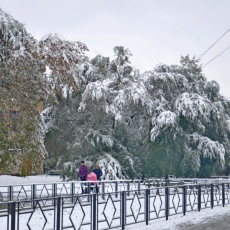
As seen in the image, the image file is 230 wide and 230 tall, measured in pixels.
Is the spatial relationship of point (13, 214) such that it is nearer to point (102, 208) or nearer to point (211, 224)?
point (102, 208)

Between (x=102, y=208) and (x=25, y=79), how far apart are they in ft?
26.7

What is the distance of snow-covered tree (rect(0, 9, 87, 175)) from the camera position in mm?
16672

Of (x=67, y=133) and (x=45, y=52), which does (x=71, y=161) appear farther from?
(x=45, y=52)

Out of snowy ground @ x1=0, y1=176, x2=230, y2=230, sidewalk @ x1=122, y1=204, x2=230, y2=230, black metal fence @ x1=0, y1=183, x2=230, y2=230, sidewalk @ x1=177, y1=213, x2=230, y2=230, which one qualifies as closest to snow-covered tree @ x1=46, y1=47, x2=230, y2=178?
snowy ground @ x1=0, y1=176, x2=230, y2=230

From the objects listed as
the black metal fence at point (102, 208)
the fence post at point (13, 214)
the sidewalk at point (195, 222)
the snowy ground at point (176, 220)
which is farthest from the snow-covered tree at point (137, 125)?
the fence post at point (13, 214)

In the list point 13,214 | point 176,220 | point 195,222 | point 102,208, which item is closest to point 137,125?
point 176,220

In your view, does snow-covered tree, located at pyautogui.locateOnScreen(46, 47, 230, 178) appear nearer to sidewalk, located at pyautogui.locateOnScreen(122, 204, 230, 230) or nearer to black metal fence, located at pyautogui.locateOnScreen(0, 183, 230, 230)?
sidewalk, located at pyautogui.locateOnScreen(122, 204, 230, 230)

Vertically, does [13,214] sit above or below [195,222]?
above

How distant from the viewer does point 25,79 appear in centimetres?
1656

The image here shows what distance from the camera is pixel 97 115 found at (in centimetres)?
2955

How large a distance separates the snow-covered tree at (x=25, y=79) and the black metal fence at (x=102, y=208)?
638 centimetres

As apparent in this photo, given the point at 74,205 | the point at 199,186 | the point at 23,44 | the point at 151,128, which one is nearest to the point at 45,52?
the point at 23,44

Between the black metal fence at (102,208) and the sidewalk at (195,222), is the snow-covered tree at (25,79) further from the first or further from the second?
the sidewalk at (195,222)

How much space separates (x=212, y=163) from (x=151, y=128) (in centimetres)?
545
